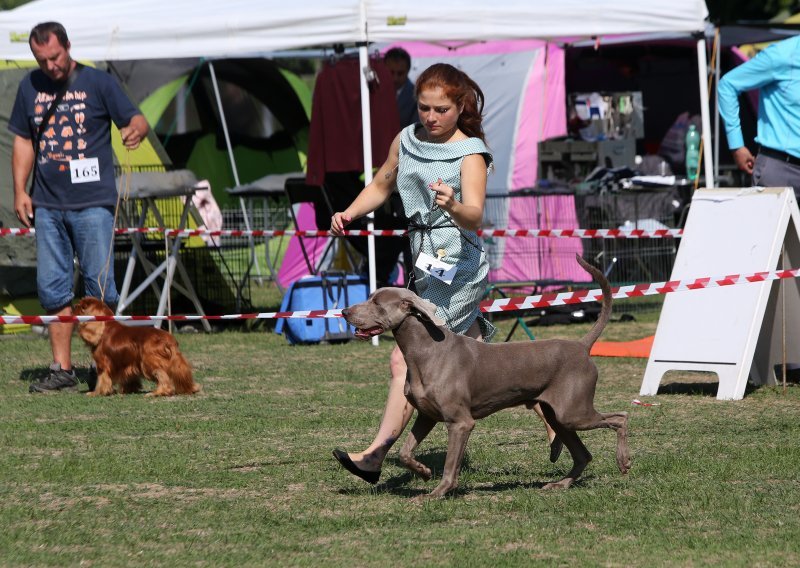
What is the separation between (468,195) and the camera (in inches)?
197

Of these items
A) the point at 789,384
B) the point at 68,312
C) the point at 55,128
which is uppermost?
the point at 55,128

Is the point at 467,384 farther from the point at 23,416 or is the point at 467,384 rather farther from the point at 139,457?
the point at 23,416

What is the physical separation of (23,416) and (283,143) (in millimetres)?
10025

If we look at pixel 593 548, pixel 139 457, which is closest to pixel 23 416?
pixel 139 457

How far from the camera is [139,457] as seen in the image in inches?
237

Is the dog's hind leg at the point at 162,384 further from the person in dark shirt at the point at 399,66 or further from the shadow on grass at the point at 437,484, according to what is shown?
the person in dark shirt at the point at 399,66

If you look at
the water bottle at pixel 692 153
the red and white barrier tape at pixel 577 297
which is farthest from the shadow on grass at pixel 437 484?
the water bottle at pixel 692 153

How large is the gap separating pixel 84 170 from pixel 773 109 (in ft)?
13.7

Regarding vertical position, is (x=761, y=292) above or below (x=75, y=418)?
above

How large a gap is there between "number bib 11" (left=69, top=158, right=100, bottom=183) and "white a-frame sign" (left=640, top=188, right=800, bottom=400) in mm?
3495

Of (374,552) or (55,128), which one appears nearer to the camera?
(374,552)

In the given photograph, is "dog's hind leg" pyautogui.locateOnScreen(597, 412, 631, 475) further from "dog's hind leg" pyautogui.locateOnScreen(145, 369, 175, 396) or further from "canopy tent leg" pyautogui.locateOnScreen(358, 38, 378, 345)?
"canopy tent leg" pyautogui.locateOnScreen(358, 38, 378, 345)

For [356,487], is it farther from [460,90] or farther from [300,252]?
[300,252]

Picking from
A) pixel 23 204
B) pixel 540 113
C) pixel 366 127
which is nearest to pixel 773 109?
pixel 366 127
